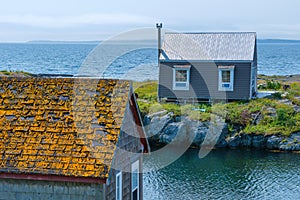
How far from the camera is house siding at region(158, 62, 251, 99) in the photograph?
130ft

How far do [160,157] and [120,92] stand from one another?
18953 millimetres

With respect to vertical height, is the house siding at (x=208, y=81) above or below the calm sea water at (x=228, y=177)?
above

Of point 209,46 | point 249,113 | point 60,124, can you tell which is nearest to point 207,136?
point 249,113

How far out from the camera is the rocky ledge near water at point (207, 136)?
112 ft

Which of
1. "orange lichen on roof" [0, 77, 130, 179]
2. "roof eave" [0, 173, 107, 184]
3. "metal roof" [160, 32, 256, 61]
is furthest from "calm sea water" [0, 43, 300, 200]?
"roof eave" [0, 173, 107, 184]

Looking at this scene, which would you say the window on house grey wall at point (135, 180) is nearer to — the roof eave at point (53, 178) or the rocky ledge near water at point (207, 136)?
the roof eave at point (53, 178)

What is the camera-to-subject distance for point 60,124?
1382 cm

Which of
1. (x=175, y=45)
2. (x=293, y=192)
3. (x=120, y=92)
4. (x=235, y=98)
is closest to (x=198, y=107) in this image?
(x=235, y=98)

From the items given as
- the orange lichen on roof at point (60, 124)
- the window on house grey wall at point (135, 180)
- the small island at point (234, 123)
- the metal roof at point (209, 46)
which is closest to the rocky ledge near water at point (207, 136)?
the small island at point (234, 123)

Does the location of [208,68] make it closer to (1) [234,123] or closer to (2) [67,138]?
(1) [234,123]

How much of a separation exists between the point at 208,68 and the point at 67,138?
27.4 meters

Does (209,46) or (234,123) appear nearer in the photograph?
(234,123)

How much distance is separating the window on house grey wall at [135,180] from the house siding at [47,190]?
→ 248 cm

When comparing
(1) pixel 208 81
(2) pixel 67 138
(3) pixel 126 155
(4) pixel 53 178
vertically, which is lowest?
(4) pixel 53 178
